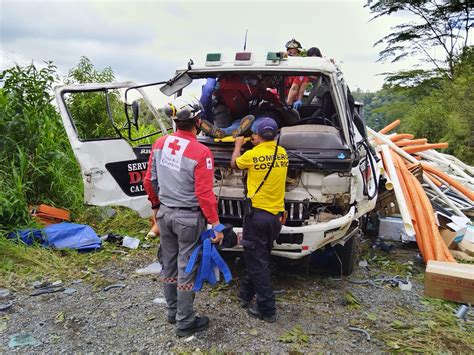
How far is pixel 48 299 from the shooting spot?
13.9ft

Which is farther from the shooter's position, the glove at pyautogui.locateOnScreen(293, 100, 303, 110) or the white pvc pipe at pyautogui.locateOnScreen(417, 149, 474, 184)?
the white pvc pipe at pyautogui.locateOnScreen(417, 149, 474, 184)

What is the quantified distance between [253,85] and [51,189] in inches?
133

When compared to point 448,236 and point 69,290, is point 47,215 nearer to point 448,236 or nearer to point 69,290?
point 69,290

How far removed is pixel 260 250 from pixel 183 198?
2.73 ft

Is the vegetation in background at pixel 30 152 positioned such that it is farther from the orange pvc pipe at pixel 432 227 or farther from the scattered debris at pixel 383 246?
the orange pvc pipe at pixel 432 227

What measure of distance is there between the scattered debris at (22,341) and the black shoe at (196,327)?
108 centimetres

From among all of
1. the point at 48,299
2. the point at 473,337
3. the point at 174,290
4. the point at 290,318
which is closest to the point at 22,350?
the point at 48,299

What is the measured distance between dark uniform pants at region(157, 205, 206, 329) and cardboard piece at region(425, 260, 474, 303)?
2398 millimetres

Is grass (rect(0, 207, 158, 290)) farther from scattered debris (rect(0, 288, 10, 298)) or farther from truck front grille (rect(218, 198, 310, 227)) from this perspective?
truck front grille (rect(218, 198, 310, 227))

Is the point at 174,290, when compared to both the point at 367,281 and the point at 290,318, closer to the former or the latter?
the point at 290,318

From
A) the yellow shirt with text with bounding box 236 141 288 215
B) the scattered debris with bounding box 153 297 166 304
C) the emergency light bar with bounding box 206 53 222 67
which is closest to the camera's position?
the yellow shirt with text with bounding box 236 141 288 215

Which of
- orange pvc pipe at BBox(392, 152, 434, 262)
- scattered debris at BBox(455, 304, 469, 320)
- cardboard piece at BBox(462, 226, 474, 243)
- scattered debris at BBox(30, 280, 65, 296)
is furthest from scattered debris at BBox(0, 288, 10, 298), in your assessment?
cardboard piece at BBox(462, 226, 474, 243)

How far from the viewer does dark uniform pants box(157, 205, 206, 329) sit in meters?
3.48

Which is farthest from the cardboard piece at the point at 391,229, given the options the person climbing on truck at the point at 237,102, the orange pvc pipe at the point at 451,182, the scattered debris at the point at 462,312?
the person climbing on truck at the point at 237,102
